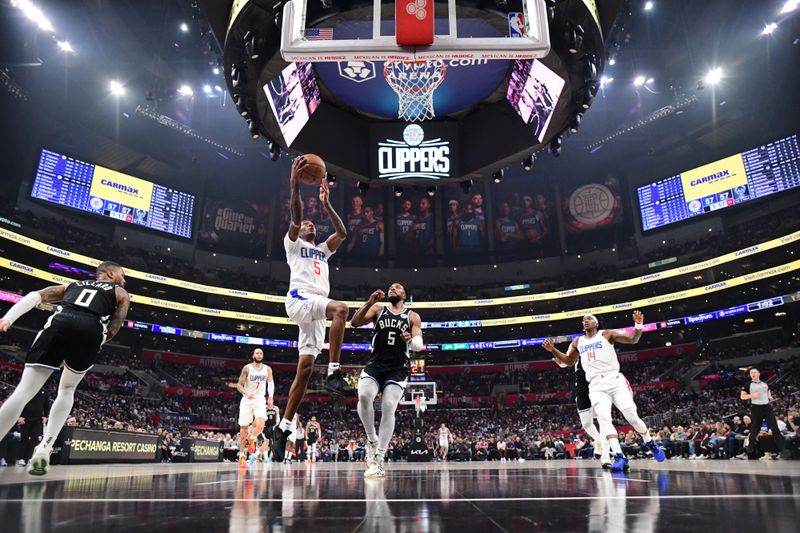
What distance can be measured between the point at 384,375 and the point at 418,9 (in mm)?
4586

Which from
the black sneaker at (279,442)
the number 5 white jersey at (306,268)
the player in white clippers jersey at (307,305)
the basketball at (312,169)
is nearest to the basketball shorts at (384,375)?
the player in white clippers jersey at (307,305)

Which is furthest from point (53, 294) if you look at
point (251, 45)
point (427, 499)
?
point (251, 45)

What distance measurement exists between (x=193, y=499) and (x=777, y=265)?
4040cm

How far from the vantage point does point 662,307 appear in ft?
134

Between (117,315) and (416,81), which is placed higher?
(416,81)

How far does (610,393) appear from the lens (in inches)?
296

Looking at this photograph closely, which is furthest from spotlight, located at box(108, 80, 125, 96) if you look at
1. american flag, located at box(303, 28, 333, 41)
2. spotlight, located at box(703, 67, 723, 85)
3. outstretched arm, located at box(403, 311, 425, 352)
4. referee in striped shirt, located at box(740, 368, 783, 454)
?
spotlight, located at box(703, 67, 723, 85)

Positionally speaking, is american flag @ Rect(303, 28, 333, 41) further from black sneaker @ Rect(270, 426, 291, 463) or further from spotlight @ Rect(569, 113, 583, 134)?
spotlight @ Rect(569, 113, 583, 134)

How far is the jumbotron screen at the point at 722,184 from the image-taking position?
3309 centimetres

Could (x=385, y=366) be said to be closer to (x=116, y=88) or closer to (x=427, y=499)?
(x=427, y=499)

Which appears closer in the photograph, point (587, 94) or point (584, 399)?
point (584, 399)

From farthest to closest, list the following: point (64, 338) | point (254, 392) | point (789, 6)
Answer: point (789, 6) < point (254, 392) < point (64, 338)

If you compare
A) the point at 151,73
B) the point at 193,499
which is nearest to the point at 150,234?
the point at 151,73

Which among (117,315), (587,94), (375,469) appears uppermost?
(587,94)
